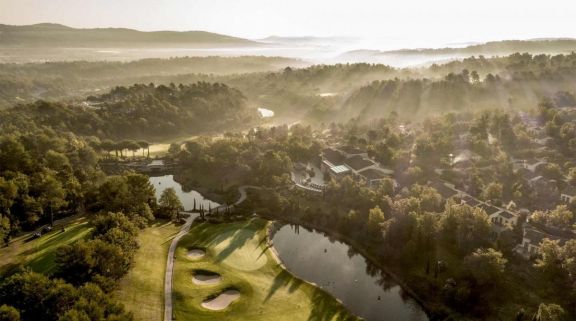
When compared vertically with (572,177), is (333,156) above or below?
above

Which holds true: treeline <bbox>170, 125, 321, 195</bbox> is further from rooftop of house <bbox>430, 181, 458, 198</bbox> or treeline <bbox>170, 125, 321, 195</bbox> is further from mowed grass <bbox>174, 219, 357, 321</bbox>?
rooftop of house <bbox>430, 181, 458, 198</bbox>

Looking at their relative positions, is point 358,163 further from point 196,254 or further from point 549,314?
point 549,314

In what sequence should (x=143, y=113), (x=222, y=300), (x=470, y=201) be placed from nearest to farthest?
(x=222, y=300), (x=470, y=201), (x=143, y=113)

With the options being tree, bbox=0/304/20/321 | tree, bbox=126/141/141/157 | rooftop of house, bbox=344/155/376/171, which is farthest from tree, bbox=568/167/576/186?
tree, bbox=126/141/141/157

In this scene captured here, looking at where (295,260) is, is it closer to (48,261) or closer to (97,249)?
(97,249)

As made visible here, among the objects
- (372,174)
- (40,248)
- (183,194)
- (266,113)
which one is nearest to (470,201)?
(372,174)

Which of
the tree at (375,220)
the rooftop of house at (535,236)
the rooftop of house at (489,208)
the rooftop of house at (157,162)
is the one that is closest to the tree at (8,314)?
the tree at (375,220)

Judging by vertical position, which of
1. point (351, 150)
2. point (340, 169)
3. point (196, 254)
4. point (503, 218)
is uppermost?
point (351, 150)

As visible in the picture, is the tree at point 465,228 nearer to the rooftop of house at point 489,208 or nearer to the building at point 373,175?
the rooftop of house at point 489,208
